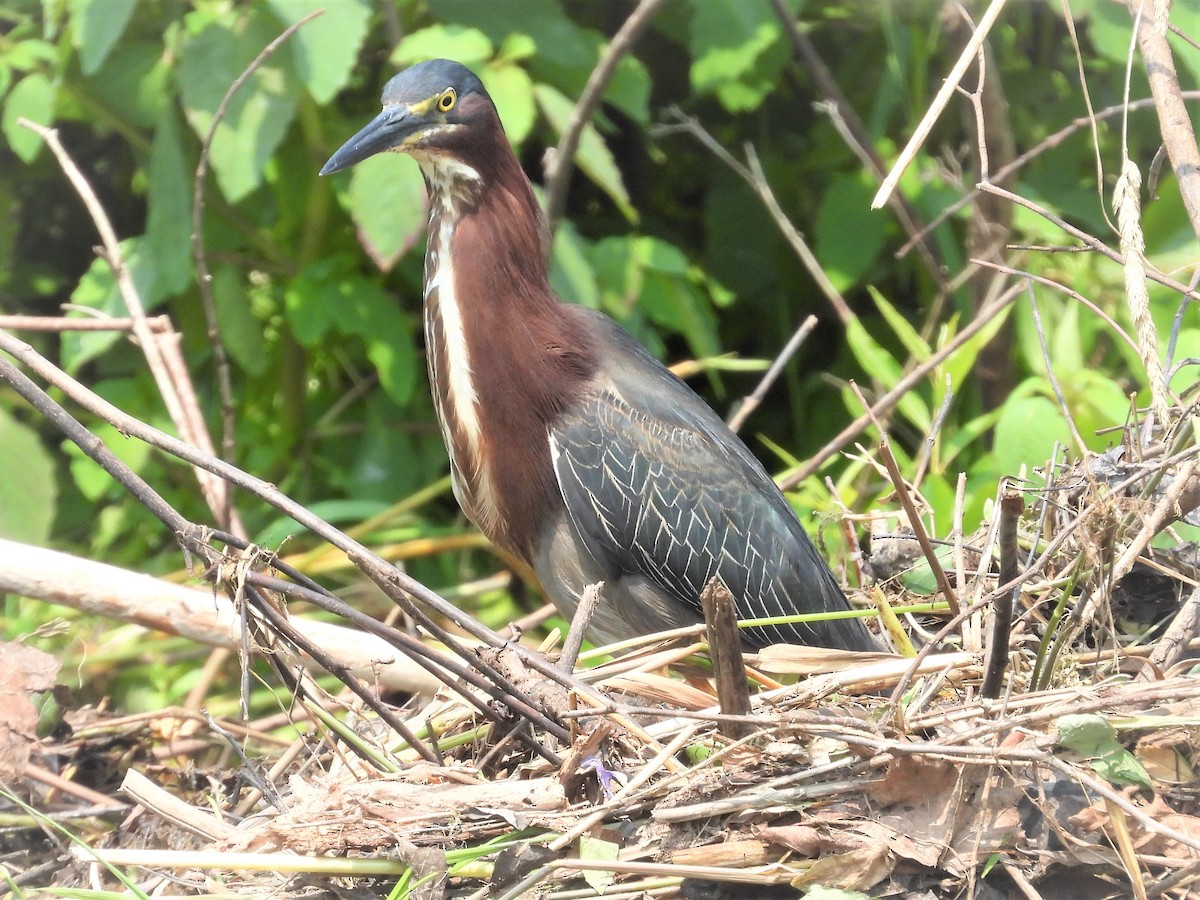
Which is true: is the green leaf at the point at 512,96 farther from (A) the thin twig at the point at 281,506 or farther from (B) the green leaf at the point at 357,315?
(A) the thin twig at the point at 281,506

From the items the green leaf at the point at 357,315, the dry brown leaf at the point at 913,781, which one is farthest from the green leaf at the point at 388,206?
the dry brown leaf at the point at 913,781

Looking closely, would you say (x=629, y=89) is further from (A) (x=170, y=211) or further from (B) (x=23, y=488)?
(B) (x=23, y=488)

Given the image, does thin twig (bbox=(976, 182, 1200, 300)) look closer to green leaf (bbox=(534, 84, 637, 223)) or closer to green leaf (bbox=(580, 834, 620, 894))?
green leaf (bbox=(580, 834, 620, 894))

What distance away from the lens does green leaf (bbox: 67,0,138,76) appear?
231 centimetres

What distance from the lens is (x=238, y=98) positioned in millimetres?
2412

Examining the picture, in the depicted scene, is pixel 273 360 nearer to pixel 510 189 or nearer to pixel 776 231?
pixel 510 189

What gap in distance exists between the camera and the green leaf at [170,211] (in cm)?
261

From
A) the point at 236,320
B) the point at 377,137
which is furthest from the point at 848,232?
the point at 236,320

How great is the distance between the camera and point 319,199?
9.33ft

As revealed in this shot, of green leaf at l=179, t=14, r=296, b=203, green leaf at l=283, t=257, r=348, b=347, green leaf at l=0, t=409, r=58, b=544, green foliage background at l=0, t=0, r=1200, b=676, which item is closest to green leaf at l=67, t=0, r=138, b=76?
green foliage background at l=0, t=0, r=1200, b=676

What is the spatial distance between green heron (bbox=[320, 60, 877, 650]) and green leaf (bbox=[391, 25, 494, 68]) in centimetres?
29

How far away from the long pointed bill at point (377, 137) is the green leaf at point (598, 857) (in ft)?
4.01

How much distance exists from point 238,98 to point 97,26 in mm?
291

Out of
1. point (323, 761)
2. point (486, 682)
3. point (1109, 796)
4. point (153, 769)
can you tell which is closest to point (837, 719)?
point (1109, 796)
